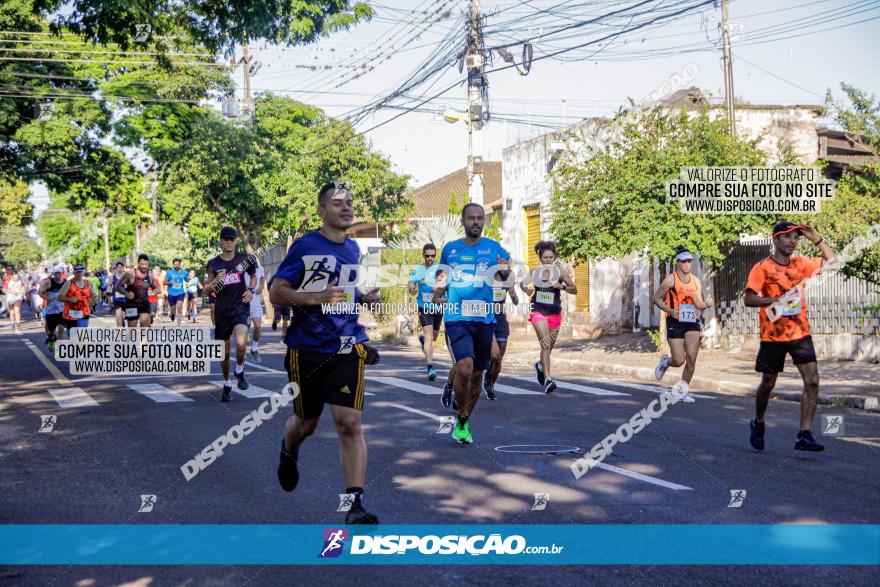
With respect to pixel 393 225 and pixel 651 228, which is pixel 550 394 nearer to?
pixel 651 228

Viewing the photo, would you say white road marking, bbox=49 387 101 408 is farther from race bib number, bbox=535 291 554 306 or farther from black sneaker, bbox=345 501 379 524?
black sneaker, bbox=345 501 379 524

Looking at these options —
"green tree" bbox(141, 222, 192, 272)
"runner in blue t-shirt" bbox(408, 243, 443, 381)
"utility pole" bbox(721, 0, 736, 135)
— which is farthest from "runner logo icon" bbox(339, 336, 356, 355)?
"green tree" bbox(141, 222, 192, 272)

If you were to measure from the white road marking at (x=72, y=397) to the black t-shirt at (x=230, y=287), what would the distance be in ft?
6.88

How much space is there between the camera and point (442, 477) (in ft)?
24.4

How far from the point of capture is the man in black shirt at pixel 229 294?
41.2ft

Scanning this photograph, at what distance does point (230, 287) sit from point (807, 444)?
299 inches

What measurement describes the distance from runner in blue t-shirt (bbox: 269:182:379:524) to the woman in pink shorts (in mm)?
7185

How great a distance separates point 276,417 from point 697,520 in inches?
244

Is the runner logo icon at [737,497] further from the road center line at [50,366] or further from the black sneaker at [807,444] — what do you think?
the road center line at [50,366]

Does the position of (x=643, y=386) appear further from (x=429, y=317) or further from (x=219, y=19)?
(x=219, y=19)

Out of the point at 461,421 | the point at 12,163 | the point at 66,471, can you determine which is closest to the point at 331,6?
the point at 461,421

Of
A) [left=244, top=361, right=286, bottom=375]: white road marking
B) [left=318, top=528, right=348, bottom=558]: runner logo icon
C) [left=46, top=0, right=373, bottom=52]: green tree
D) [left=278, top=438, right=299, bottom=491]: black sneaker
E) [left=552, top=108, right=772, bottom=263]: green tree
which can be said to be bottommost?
[left=318, top=528, right=348, bottom=558]: runner logo icon

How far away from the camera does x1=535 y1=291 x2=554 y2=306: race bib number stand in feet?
44.4

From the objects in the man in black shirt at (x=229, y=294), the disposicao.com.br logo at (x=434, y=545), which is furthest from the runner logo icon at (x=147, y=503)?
the man in black shirt at (x=229, y=294)
